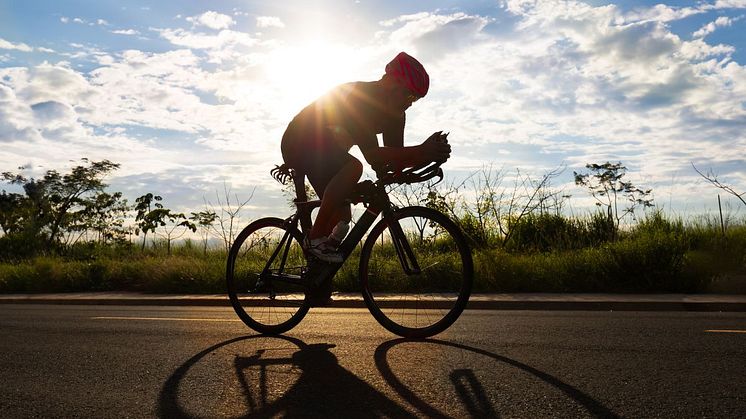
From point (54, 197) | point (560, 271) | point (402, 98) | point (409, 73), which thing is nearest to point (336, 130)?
point (402, 98)

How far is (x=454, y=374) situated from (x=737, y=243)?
10.6 metres

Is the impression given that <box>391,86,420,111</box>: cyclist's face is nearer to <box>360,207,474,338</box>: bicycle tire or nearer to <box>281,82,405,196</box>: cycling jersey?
<box>281,82,405,196</box>: cycling jersey

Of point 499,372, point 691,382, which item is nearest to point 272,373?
point 499,372

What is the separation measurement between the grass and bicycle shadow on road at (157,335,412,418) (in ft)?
18.6

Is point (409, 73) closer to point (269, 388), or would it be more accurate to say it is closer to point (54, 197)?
point (269, 388)

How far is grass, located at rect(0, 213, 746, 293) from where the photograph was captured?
10211 mm

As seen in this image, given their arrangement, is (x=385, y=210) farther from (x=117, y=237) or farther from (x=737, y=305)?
(x=117, y=237)

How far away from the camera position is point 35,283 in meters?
14.3

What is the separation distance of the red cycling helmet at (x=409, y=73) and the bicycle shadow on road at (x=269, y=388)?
7.13 feet

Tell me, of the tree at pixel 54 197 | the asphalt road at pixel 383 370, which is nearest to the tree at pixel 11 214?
the tree at pixel 54 197

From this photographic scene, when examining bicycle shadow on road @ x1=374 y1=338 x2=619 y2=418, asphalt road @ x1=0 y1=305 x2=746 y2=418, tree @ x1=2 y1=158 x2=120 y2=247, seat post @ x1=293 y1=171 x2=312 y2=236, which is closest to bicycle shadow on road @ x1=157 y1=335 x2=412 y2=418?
asphalt road @ x1=0 y1=305 x2=746 y2=418

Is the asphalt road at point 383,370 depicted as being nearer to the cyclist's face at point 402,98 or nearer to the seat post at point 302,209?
the seat post at point 302,209

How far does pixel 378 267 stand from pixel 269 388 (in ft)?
9.45

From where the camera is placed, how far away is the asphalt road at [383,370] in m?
3.75
